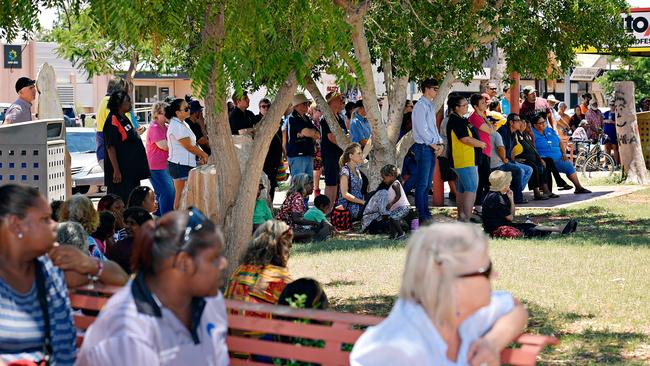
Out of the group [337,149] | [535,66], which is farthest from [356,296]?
[535,66]

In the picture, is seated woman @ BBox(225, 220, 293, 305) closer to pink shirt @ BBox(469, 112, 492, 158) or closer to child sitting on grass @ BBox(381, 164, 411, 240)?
child sitting on grass @ BBox(381, 164, 411, 240)

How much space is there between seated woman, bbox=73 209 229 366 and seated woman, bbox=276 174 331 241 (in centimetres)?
937

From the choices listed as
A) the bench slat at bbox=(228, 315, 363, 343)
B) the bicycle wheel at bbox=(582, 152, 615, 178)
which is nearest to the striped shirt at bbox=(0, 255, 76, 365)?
the bench slat at bbox=(228, 315, 363, 343)

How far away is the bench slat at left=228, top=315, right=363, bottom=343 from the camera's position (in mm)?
4258

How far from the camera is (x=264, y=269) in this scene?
6.04 metres

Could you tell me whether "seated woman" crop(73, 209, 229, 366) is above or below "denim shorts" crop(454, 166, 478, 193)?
below

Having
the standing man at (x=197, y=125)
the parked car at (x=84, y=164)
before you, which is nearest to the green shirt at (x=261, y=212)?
the standing man at (x=197, y=125)

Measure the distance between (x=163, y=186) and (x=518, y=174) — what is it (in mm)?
5889

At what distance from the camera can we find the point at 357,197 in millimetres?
15094

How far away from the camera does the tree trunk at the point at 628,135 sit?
21766 millimetres

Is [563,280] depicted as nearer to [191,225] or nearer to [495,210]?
[495,210]

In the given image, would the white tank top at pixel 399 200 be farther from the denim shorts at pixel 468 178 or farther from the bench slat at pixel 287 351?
the bench slat at pixel 287 351

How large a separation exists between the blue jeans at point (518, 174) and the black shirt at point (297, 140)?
3.12 metres

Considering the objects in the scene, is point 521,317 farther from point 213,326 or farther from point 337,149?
point 337,149
